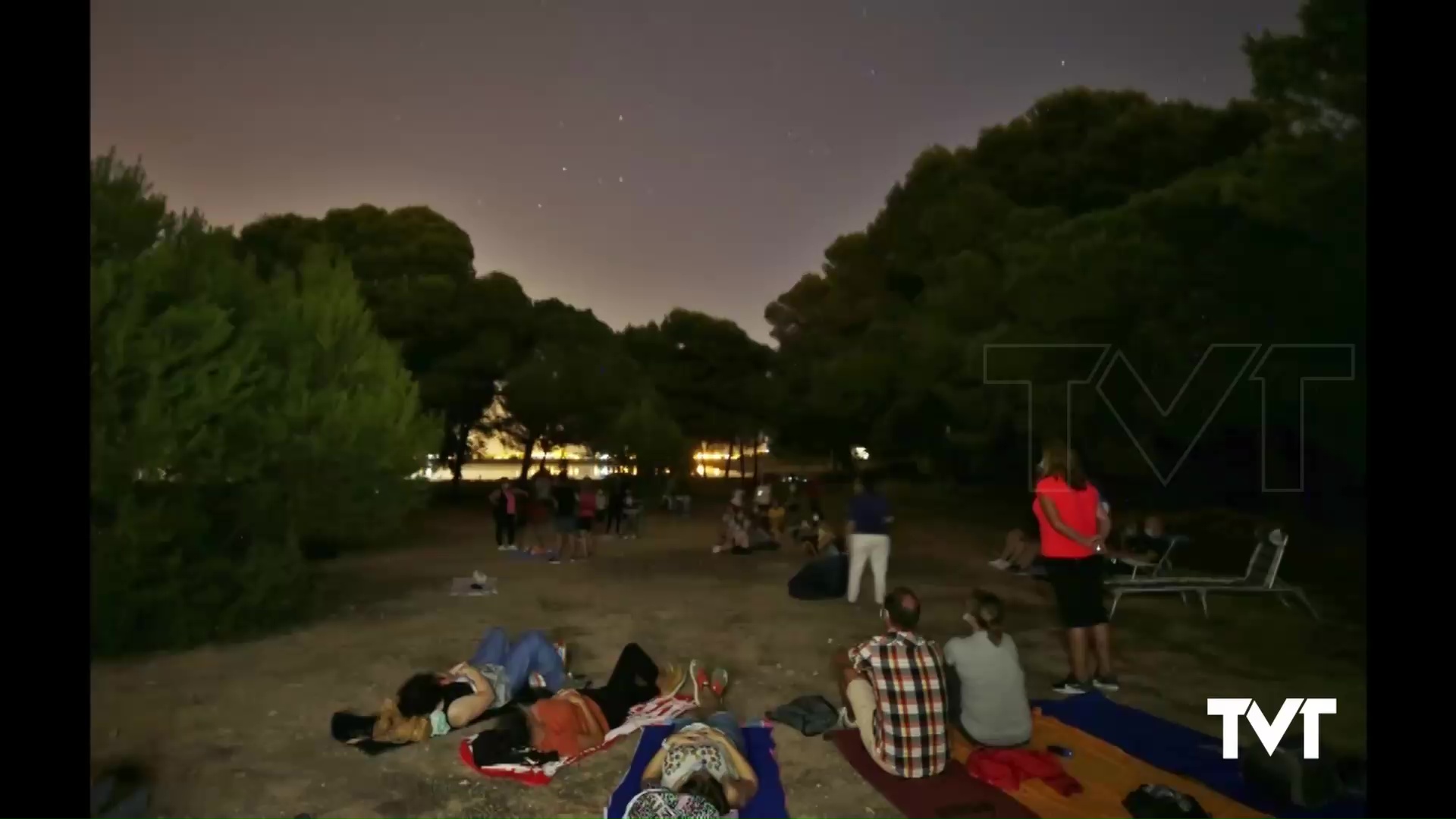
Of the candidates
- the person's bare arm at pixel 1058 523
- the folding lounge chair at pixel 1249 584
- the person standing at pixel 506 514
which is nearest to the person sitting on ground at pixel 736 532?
the person standing at pixel 506 514

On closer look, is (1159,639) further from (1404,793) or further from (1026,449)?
(1026,449)

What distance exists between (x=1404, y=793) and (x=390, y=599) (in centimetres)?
816

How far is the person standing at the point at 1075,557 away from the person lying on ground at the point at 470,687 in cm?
310

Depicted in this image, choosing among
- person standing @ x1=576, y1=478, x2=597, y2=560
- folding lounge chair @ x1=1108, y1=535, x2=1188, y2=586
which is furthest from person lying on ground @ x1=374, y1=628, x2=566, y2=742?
person standing @ x1=576, y1=478, x2=597, y2=560

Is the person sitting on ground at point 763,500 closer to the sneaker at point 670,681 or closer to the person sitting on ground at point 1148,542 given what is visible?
the person sitting on ground at point 1148,542

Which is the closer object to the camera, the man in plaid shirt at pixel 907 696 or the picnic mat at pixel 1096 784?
the picnic mat at pixel 1096 784

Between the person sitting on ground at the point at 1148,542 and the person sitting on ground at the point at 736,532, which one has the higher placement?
the person sitting on ground at the point at 1148,542

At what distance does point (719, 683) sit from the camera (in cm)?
543

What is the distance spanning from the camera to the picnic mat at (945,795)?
3824 millimetres

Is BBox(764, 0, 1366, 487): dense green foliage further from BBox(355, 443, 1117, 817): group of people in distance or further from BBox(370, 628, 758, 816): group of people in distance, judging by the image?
BBox(370, 628, 758, 816): group of people in distance

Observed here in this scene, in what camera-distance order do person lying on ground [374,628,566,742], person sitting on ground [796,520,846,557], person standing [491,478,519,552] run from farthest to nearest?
person standing [491,478,519,552], person sitting on ground [796,520,846,557], person lying on ground [374,628,566,742]

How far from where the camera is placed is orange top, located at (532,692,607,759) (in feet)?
14.9

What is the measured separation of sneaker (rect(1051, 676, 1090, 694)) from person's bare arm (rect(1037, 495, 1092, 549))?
859 mm

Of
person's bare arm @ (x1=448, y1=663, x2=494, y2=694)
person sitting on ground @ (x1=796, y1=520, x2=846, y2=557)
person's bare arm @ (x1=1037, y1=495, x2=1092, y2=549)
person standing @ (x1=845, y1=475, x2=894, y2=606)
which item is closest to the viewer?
person's bare arm @ (x1=448, y1=663, x2=494, y2=694)
